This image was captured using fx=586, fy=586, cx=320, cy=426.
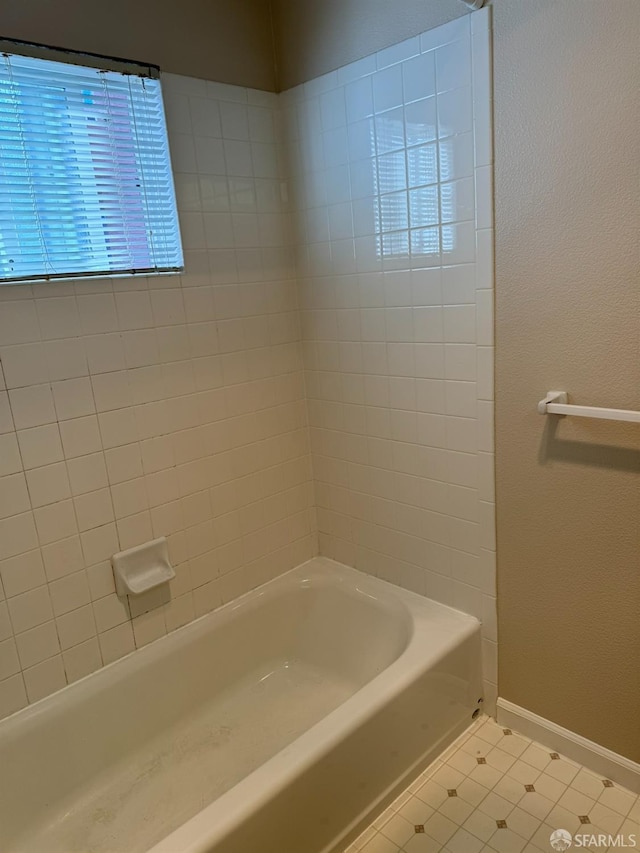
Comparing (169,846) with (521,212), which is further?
(521,212)

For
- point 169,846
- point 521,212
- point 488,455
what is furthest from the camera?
point 488,455

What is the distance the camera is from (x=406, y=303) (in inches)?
73.5

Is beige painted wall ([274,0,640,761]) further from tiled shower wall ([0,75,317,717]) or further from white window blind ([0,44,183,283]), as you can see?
white window blind ([0,44,183,283])

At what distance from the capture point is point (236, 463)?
2109 mm

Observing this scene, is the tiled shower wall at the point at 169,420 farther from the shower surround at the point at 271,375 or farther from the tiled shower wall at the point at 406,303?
the tiled shower wall at the point at 406,303

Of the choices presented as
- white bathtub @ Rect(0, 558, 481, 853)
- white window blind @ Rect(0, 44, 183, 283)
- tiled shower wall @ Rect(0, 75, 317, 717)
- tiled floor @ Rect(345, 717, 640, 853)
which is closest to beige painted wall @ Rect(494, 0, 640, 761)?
tiled floor @ Rect(345, 717, 640, 853)

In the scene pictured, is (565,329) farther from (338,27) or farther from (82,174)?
(82,174)

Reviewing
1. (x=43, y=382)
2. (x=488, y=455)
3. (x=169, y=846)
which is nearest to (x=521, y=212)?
(x=488, y=455)

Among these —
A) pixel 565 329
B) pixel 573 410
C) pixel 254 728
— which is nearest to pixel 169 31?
pixel 565 329

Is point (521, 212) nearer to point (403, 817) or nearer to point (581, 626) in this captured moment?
point (581, 626)

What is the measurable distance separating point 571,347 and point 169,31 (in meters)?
1.50

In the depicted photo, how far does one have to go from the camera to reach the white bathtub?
145 cm

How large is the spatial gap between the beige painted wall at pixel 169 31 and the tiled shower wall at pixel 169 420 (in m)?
0.07

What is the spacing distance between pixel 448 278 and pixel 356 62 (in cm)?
74
